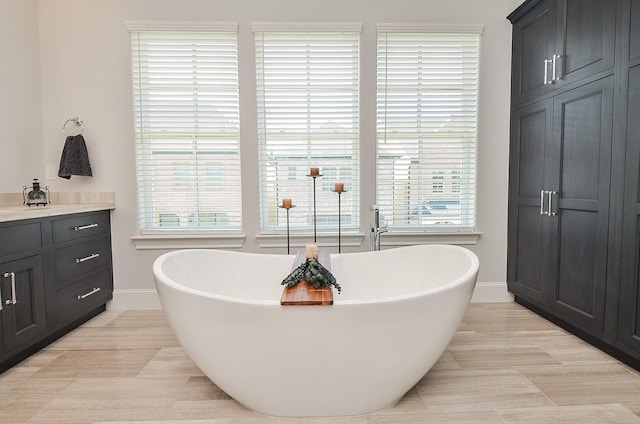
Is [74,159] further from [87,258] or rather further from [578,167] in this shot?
[578,167]

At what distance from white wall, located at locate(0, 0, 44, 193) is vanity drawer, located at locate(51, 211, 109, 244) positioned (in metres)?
0.55

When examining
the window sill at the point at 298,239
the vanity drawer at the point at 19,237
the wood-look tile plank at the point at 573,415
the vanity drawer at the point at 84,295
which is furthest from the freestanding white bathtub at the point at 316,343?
the window sill at the point at 298,239

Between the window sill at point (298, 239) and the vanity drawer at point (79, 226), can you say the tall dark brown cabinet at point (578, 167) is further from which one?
the vanity drawer at point (79, 226)

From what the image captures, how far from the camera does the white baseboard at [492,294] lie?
3.09 meters

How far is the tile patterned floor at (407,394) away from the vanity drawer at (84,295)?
0.19 meters

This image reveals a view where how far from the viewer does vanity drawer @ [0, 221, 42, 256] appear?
1.93 metres

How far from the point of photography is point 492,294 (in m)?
3.10

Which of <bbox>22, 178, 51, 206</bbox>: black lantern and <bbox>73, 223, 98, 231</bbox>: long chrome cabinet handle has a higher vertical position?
<bbox>22, 178, 51, 206</bbox>: black lantern

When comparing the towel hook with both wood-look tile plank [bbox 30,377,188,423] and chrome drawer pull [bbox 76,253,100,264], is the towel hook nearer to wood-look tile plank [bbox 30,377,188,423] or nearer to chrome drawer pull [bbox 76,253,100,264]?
chrome drawer pull [bbox 76,253,100,264]

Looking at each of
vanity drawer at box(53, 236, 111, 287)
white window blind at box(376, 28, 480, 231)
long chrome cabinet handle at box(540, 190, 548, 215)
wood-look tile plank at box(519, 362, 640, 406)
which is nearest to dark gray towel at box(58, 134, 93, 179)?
vanity drawer at box(53, 236, 111, 287)

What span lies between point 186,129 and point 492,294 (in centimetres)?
287

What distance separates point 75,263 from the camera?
99.7 inches

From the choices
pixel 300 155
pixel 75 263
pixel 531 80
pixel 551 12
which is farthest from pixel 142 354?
pixel 551 12

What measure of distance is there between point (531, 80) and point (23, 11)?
379 centimetres
